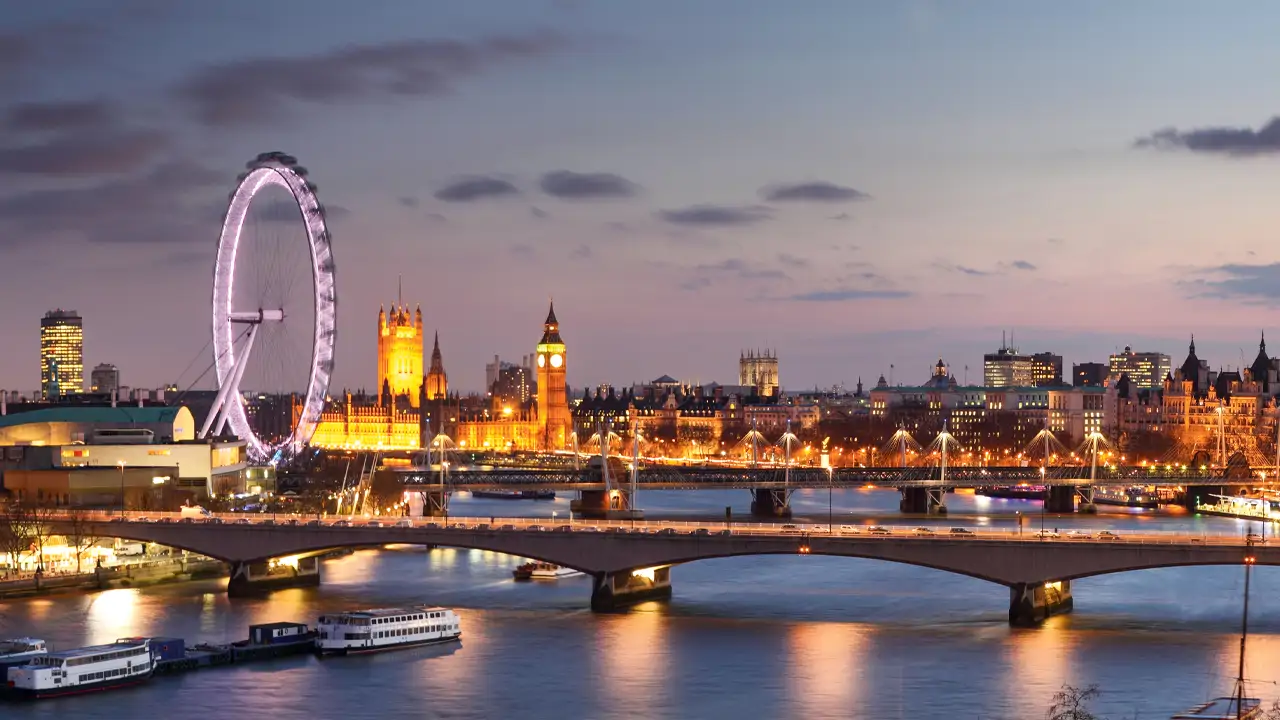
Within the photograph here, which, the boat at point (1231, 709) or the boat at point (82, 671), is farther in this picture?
the boat at point (82, 671)

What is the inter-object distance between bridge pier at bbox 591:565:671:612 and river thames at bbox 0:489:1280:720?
0.53 meters

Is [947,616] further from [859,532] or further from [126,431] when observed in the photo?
[126,431]

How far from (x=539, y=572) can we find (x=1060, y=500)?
44380 mm

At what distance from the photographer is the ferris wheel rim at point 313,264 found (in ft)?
272

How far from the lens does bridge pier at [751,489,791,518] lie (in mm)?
100250

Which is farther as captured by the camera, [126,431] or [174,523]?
[126,431]

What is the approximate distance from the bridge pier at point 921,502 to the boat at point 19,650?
189 feet

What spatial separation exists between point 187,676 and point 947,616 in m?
20.7

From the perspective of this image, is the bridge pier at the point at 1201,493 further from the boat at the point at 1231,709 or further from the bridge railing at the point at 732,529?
the boat at the point at 1231,709

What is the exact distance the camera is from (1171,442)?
152m

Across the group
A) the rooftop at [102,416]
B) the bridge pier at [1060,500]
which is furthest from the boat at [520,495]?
the bridge pier at [1060,500]

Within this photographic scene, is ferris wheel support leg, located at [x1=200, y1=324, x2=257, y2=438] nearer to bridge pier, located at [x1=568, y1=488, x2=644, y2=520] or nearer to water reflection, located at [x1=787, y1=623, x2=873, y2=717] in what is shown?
bridge pier, located at [x1=568, y1=488, x2=644, y2=520]

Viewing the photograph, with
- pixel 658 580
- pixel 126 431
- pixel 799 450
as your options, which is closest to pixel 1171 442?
pixel 799 450

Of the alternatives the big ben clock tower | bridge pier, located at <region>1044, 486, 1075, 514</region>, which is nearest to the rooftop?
bridge pier, located at <region>1044, 486, 1075, 514</region>
